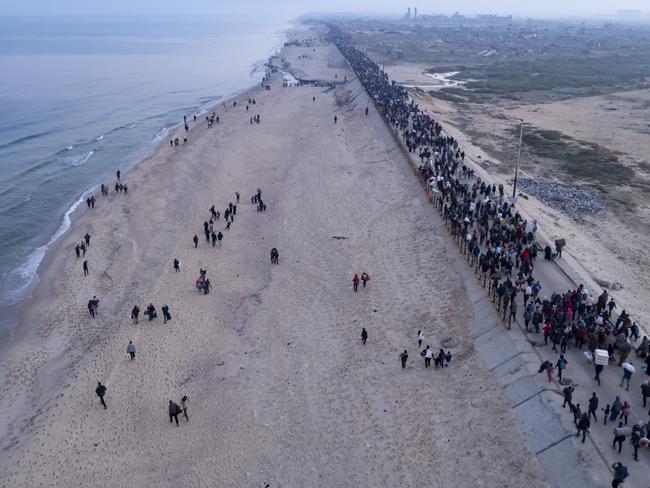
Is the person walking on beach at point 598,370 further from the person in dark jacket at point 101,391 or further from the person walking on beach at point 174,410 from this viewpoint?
the person in dark jacket at point 101,391

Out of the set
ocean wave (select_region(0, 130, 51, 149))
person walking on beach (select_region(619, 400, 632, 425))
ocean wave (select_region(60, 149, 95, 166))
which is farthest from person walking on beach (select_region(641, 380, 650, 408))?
ocean wave (select_region(0, 130, 51, 149))

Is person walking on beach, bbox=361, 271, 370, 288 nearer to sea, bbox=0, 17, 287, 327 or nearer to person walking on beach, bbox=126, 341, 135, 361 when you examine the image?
person walking on beach, bbox=126, 341, 135, 361

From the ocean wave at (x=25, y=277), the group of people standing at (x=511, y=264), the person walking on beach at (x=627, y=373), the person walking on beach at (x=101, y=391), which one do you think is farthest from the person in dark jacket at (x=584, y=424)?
the ocean wave at (x=25, y=277)

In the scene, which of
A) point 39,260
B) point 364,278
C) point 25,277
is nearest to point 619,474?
point 364,278

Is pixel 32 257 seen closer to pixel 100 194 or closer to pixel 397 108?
pixel 100 194

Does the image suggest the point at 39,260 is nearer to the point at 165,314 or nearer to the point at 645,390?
the point at 165,314

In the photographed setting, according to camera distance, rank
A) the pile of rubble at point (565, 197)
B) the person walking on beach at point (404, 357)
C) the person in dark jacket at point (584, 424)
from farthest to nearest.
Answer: the pile of rubble at point (565, 197)
the person walking on beach at point (404, 357)
the person in dark jacket at point (584, 424)
